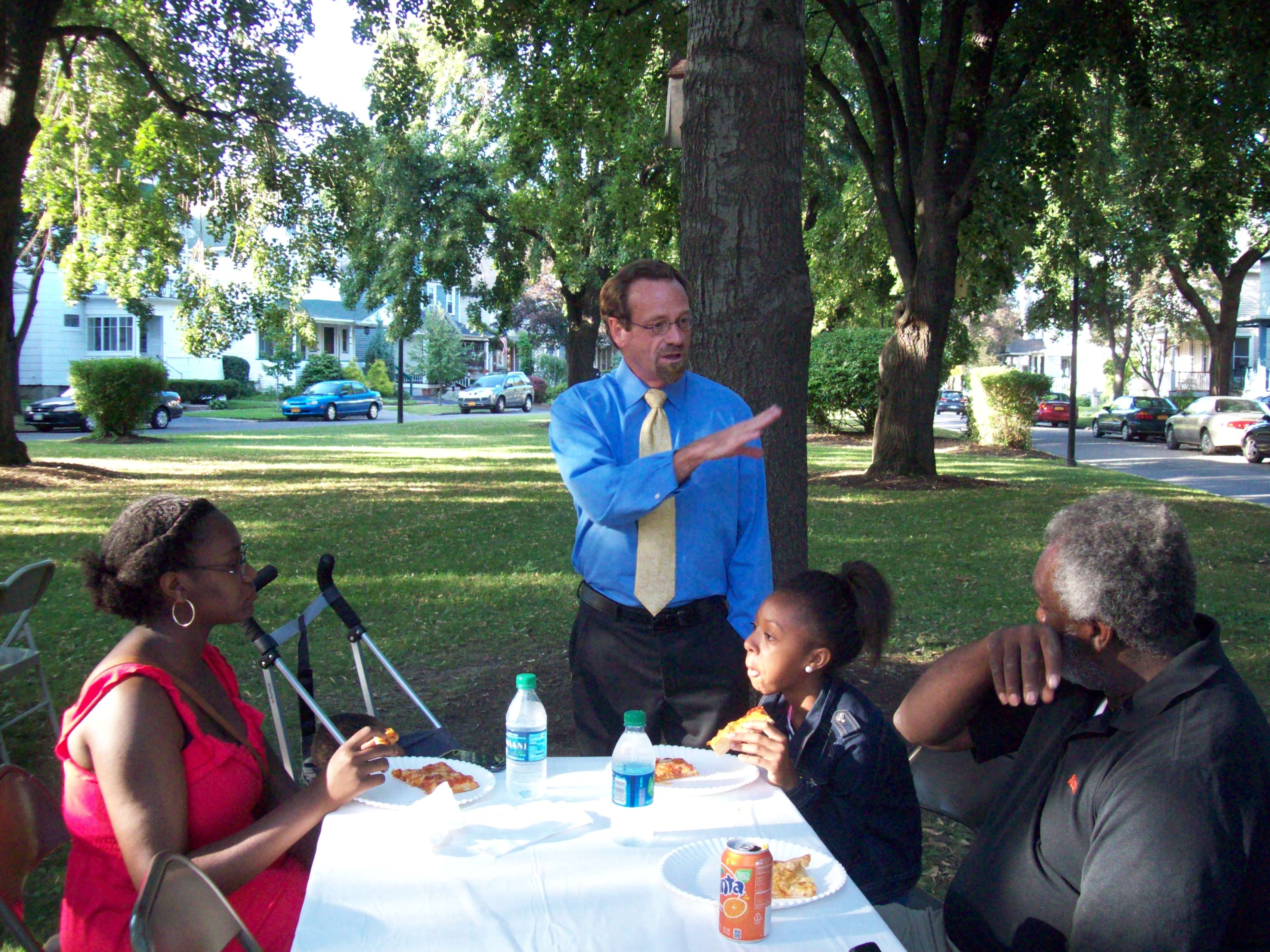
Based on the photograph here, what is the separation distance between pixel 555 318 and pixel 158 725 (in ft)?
214

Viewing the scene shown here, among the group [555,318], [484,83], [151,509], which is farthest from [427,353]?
[151,509]

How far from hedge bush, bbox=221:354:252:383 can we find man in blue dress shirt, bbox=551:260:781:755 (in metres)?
50.5

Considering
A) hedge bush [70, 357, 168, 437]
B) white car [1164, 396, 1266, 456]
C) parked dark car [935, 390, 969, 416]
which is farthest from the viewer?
parked dark car [935, 390, 969, 416]

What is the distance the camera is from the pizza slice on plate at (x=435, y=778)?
8.87 feet

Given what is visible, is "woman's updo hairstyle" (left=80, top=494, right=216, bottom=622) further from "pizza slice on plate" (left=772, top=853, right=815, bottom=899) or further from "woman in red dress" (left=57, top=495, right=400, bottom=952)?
"pizza slice on plate" (left=772, top=853, right=815, bottom=899)

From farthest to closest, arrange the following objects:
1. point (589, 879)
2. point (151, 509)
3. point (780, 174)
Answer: point (780, 174), point (151, 509), point (589, 879)

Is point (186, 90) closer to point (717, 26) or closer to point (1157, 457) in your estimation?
point (717, 26)

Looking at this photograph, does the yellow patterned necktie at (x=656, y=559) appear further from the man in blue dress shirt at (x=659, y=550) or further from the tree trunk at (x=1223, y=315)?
the tree trunk at (x=1223, y=315)

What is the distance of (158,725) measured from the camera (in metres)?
2.34

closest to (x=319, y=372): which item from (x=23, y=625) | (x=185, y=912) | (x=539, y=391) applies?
(x=539, y=391)

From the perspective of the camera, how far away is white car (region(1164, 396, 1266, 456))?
92.8ft

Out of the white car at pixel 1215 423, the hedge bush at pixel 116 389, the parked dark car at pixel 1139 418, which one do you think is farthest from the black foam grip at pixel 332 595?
the parked dark car at pixel 1139 418

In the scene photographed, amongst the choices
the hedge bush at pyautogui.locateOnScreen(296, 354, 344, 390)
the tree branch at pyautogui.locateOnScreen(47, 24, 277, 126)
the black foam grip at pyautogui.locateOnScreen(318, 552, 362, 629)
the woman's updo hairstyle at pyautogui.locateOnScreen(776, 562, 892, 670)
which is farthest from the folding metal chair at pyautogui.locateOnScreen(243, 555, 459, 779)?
the hedge bush at pyautogui.locateOnScreen(296, 354, 344, 390)

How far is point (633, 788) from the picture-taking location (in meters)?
2.54
